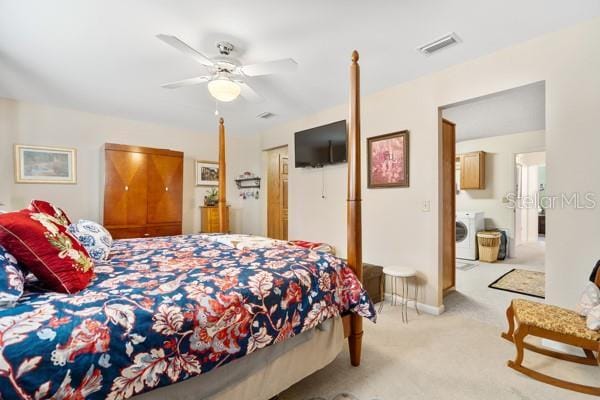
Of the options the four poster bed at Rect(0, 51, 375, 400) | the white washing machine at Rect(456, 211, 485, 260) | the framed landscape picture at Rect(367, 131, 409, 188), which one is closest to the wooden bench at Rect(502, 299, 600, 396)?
the four poster bed at Rect(0, 51, 375, 400)

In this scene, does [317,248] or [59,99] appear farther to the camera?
[59,99]

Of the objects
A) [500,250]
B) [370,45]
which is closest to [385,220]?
[370,45]

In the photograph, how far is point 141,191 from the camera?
13.1 feet

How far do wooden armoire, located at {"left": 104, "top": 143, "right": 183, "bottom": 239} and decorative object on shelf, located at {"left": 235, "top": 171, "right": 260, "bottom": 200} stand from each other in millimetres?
1262

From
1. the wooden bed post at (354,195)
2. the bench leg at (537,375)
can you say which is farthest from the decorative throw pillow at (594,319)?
the wooden bed post at (354,195)

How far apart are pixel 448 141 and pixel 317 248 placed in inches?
94.8

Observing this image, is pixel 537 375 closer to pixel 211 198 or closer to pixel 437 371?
pixel 437 371

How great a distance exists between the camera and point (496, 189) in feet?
18.6

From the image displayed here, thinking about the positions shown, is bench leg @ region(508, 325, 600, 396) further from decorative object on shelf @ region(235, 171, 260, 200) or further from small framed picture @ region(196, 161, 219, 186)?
A: small framed picture @ region(196, 161, 219, 186)

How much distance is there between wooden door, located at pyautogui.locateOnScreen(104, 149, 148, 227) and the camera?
3.75 metres

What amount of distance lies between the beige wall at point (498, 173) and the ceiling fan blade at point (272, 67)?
209 inches

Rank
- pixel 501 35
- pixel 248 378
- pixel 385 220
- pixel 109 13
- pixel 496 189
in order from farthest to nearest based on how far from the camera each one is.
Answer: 1. pixel 496 189
2. pixel 385 220
3. pixel 501 35
4. pixel 109 13
5. pixel 248 378

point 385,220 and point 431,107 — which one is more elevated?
point 431,107

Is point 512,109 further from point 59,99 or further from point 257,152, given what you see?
point 59,99
